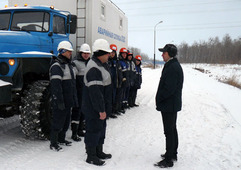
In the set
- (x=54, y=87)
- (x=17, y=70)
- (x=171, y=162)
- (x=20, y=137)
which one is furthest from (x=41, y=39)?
(x=171, y=162)

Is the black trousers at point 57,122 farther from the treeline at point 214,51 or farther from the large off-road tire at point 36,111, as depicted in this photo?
the treeline at point 214,51

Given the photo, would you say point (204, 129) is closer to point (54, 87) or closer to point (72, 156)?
point (72, 156)

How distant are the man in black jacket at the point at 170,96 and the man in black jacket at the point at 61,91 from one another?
160 cm

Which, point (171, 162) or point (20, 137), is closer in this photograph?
point (171, 162)

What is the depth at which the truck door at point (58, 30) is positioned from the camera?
17.5ft

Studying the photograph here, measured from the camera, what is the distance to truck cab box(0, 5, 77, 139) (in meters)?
3.97

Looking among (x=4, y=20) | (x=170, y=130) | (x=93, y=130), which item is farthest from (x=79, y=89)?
(x=4, y=20)

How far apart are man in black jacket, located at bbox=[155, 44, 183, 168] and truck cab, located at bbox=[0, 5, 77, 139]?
2294 mm

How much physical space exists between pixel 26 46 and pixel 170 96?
306 centimetres

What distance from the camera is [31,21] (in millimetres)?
5234

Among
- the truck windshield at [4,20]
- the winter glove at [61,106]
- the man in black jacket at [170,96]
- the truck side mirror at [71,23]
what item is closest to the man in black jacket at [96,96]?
the winter glove at [61,106]

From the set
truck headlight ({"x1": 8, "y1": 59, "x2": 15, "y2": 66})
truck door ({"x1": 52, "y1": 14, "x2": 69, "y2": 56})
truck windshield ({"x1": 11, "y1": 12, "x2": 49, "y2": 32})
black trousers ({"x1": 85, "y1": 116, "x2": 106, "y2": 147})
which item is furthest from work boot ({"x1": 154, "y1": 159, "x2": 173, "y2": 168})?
truck windshield ({"x1": 11, "y1": 12, "x2": 49, "y2": 32})

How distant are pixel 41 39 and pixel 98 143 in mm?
2711

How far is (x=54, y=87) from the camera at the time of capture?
12.6ft
